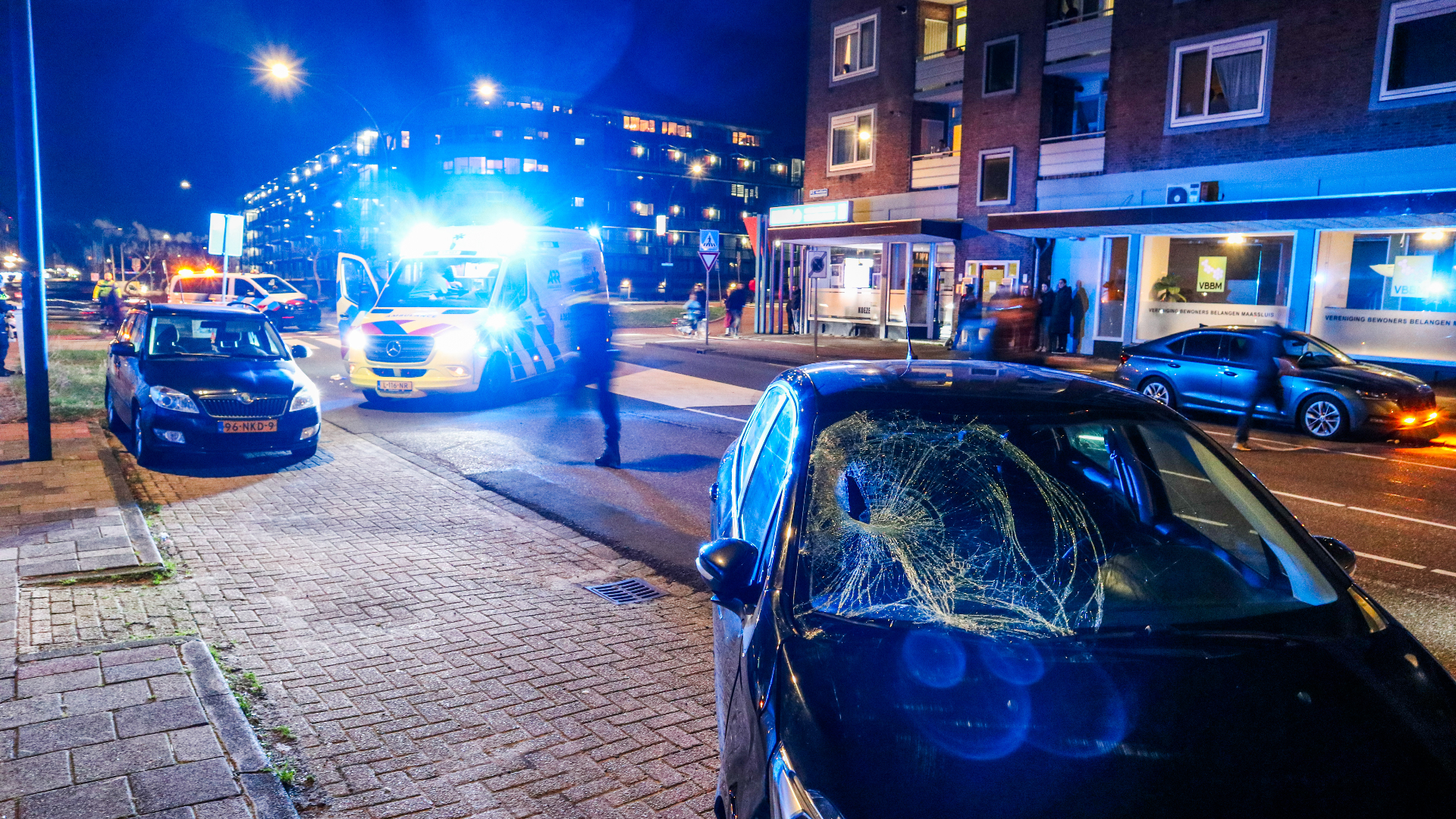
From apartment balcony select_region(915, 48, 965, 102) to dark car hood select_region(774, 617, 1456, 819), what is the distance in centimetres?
2873

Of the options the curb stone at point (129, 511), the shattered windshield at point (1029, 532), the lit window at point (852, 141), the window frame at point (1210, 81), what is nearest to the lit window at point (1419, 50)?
the window frame at point (1210, 81)

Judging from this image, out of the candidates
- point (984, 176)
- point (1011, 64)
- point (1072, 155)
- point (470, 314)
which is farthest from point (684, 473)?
point (1011, 64)

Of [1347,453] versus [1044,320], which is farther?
[1044,320]

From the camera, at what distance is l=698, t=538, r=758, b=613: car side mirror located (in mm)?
2957

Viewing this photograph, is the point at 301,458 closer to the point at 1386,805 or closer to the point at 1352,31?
the point at 1386,805

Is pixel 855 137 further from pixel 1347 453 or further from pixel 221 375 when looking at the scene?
pixel 221 375

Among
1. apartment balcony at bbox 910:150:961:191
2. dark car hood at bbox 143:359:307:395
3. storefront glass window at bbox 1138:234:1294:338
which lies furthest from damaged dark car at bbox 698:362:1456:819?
apartment balcony at bbox 910:150:961:191

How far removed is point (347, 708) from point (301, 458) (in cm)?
676

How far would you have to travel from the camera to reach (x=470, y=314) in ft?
47.7

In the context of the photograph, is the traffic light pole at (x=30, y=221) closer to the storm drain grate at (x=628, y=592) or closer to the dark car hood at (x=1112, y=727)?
the storm drain grate at (x=628, y=592)

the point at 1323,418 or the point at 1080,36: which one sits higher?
the point at 1080,36

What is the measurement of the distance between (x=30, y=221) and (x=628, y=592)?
746 centimetres

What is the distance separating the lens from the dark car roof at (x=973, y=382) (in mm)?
3459

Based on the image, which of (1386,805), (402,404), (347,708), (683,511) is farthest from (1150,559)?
(402,404)
